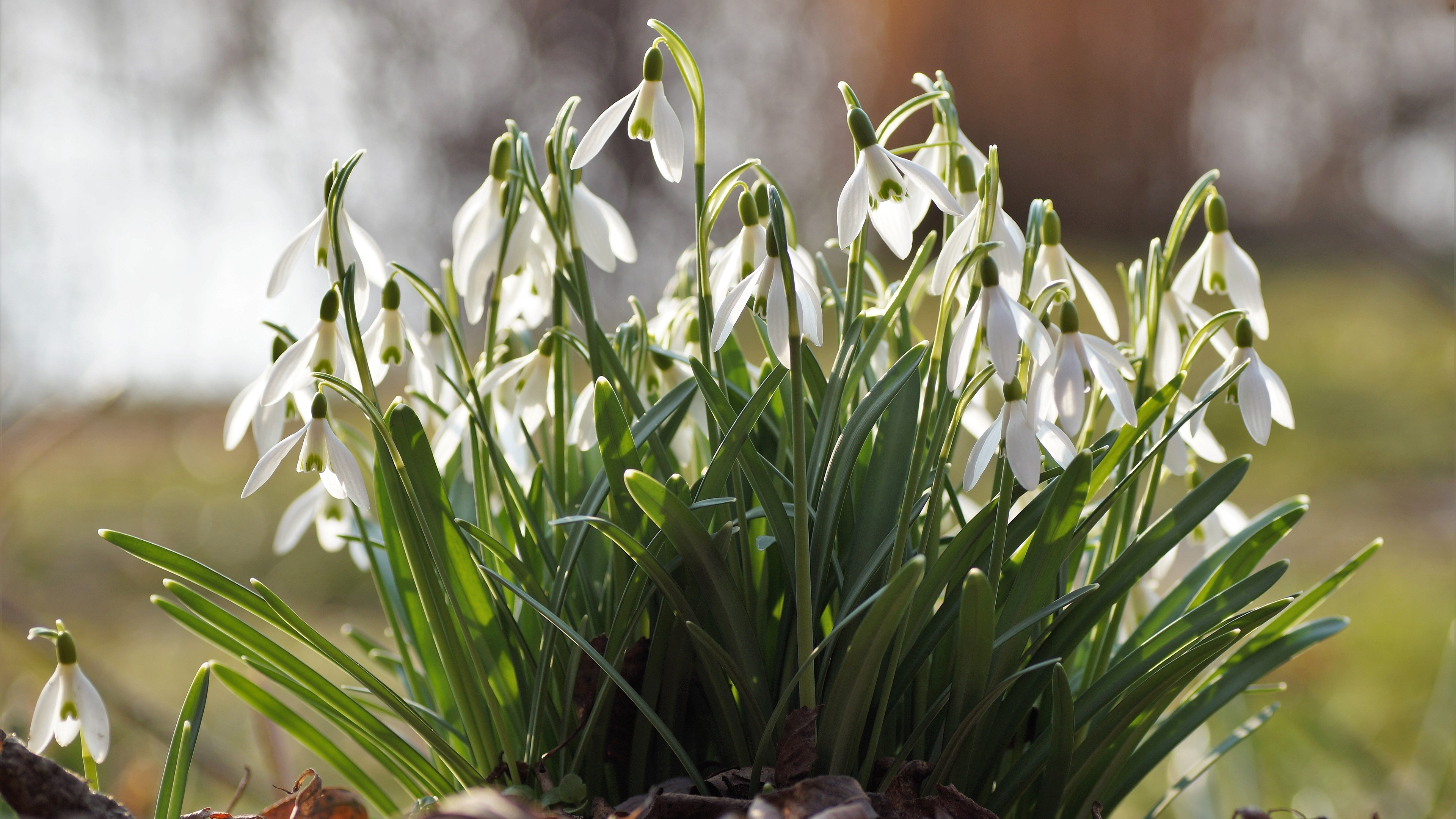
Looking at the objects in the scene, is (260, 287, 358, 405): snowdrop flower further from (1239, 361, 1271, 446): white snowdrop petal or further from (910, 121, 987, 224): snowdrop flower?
(1239, 361, 1271, 446): white snowdrop petal

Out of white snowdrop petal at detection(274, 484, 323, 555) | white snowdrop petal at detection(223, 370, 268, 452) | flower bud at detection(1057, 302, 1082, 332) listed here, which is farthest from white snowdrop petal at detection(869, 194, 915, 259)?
white snowdrop petal at detection(274, 484, 323, 555)

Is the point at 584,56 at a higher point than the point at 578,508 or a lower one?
higher

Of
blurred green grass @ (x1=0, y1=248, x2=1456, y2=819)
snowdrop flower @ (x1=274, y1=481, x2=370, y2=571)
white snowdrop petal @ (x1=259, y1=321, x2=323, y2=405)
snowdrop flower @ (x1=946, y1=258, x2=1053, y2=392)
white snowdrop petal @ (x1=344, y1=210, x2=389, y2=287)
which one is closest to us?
snowdrop flower @ (x1=946, y1=258, x2=1053, y2=392)

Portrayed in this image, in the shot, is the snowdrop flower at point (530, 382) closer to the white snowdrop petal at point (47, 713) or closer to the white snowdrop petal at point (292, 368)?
the white snowdrop petal at point (292, 368)

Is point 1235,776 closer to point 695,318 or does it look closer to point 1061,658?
point 1061,658

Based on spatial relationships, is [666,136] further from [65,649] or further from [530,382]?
[65,649]

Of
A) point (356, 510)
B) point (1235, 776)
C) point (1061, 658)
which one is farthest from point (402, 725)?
point (1061, 658)

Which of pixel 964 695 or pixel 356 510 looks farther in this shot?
pixel 356 510
